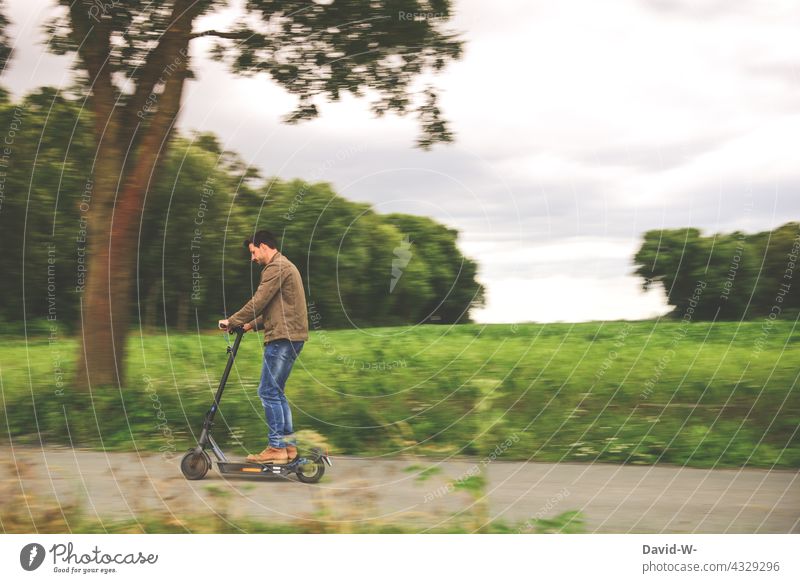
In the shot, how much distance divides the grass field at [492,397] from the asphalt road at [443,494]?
0.45m

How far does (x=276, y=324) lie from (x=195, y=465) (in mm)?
1375

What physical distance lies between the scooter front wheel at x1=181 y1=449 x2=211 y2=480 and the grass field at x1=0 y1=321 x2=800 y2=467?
863 millimetres

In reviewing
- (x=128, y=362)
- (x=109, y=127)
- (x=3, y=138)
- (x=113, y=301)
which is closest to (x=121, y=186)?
(x=109, y=127)

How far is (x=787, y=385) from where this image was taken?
8.46 metres

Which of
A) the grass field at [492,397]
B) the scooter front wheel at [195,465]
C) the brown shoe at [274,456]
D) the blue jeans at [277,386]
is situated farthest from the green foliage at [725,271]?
the scooter front wheel at [195,465]

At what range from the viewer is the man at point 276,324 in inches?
266

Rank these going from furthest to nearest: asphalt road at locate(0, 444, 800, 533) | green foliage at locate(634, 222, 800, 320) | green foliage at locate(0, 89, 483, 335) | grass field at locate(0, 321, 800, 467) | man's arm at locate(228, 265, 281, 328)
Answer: green foliage at locate(0, 89, 483, 335)
green foliage at locate(634, 222, 800, 320)
grass field at locate(0, 321, 800, 467)
man's arm at locate(228, 265, 281, 328)
asphalt road at locate(0, 444, 800, 533)

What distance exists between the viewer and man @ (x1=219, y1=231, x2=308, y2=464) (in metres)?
6.77

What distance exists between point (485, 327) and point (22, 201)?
6406mm

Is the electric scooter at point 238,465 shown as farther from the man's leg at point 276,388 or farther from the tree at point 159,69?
the tree at point 159,69

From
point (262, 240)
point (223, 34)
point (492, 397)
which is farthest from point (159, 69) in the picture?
point (492, 397)

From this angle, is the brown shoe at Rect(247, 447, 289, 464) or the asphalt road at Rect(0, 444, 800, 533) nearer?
the asphalt road at Rect(0, 444, 800, 533)

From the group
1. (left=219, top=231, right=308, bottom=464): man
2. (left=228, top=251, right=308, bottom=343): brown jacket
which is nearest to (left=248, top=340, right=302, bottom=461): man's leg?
(left=219, top=231, right=308, bottom=464): man

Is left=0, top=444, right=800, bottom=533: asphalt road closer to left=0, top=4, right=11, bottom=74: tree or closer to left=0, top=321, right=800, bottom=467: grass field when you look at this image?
left=0, top=321, right=800, bottom=467: grass field
